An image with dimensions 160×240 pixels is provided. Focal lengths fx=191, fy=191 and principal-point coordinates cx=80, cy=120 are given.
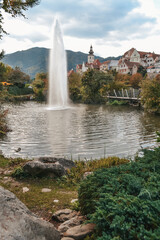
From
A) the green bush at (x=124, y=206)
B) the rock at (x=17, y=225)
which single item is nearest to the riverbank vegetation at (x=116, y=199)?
the green bush at (x=124, y=206)

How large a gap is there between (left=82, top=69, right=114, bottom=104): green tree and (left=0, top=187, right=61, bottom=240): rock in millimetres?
40686

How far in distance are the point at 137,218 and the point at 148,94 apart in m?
25.8

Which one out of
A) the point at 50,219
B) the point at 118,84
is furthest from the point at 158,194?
the point at 118,84

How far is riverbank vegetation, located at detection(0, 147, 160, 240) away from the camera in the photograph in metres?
2.09

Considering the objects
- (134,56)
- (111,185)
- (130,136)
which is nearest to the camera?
(111,185)

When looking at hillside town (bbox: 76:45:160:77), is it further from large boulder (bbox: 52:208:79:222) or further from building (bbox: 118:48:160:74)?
large boulder (bbox: 52:208:79:222)

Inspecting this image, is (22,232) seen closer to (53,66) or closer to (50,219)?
(50,219)

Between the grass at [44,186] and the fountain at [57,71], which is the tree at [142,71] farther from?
the grass at [44,186]

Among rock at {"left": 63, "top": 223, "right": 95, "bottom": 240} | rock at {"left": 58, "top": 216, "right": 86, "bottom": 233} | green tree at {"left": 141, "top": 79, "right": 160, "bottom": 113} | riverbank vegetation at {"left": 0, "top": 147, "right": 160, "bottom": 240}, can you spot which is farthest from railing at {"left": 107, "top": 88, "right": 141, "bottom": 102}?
rock at {"left": 63, "top": 223, "right": 95, "bottom": 240}

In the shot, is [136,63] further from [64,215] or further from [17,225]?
[17,225]

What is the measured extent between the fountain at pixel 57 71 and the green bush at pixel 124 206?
96.5 ft

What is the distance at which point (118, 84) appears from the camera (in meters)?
48.3

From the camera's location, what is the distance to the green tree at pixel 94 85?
141 feet

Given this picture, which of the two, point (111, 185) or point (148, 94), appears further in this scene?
point (148, 94)
